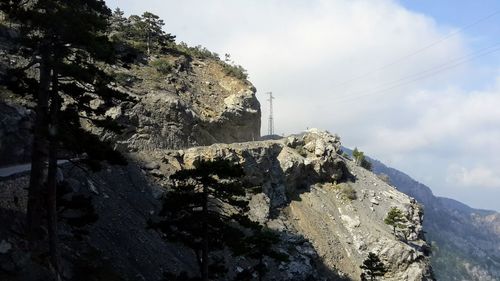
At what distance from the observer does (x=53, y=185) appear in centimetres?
1825

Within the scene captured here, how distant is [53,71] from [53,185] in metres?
4.33

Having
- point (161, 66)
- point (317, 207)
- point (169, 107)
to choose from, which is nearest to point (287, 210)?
point (317, 207)

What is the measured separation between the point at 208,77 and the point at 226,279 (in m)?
32.8

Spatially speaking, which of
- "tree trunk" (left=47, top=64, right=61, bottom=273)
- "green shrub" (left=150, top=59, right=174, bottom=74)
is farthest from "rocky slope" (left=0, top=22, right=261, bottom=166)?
"tree trunk" (left=47, top=64, right=61, bottom=273)

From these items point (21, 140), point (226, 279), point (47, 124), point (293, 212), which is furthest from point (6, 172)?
point (293, 212)

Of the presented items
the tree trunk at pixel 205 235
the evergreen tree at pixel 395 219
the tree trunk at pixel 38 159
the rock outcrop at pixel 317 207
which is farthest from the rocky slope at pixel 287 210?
the tree trunk at pixel 205 235

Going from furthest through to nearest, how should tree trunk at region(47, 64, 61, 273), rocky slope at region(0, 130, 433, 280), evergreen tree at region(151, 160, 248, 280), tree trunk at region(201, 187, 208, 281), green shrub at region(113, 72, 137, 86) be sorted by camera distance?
green shrub at region(113, 72, 137, 86)
rocky slope at region(0, 130, 433, 280)
tree trunk at region(201, 187, 208, 281)
evergreen tree at region(151, 160, 248, 280)
tree trunk at region(47, 64, 61, 273)

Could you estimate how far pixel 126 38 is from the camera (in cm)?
6481

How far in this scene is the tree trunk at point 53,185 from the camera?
1769cm

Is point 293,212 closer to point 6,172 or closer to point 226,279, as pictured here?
point 226,279

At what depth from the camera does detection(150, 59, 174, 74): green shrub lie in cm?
5725

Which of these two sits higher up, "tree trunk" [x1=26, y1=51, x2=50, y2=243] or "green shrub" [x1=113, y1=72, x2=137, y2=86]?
"green shrub" [x1=113, y1=72, x2=137, y2=86]

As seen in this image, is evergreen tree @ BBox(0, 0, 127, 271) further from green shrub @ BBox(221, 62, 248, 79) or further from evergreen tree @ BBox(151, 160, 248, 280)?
green shrub @ BBox(221, 62, 248, 79)

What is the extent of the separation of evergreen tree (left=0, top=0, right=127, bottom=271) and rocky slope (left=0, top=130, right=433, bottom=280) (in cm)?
723
